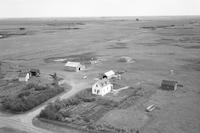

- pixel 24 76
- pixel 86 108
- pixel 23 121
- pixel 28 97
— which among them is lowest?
pixel 23 121

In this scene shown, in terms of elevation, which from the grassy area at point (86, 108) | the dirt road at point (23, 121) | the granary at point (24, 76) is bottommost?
the dirt road at point (23, 121)

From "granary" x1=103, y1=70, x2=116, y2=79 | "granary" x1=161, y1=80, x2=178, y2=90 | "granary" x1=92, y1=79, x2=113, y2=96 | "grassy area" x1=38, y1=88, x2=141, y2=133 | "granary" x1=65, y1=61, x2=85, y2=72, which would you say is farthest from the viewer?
"granary" x1=65, y1=61, x2=85, y2=72

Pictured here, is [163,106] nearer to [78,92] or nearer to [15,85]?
[78,92]

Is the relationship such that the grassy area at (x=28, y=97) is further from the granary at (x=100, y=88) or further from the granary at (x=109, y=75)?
the granary at (x=109, y=75)

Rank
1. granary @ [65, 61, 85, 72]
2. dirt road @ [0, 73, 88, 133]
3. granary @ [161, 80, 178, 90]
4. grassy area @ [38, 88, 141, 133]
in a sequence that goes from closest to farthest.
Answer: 1. dirt road @ [0, 73, 88, 133]
2. grassy area @ [38, 88, 141, 133]
3. granary @ [161, 80, 178, 90]
4. granary @ [65, 61, 85, 72]

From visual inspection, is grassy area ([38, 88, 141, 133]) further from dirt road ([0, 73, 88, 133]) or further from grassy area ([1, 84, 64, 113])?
grassy area ([1, 84, 64, 113])

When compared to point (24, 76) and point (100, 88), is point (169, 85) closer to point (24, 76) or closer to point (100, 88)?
point (100, 88)

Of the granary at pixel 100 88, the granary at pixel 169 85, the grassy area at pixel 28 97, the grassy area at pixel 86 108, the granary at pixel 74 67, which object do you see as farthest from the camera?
the granary at pixel 74 67

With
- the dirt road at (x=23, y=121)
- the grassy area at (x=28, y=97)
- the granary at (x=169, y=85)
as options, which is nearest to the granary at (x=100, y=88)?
the grassy area at (x=28, y=97)

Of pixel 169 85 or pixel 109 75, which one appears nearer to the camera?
pixel 169 85

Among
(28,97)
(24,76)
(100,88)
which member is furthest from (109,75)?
(28,97)

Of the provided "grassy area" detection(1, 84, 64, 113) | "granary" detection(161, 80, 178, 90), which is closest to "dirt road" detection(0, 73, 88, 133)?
"grassy area" detection(1, 84, 64, 113)
